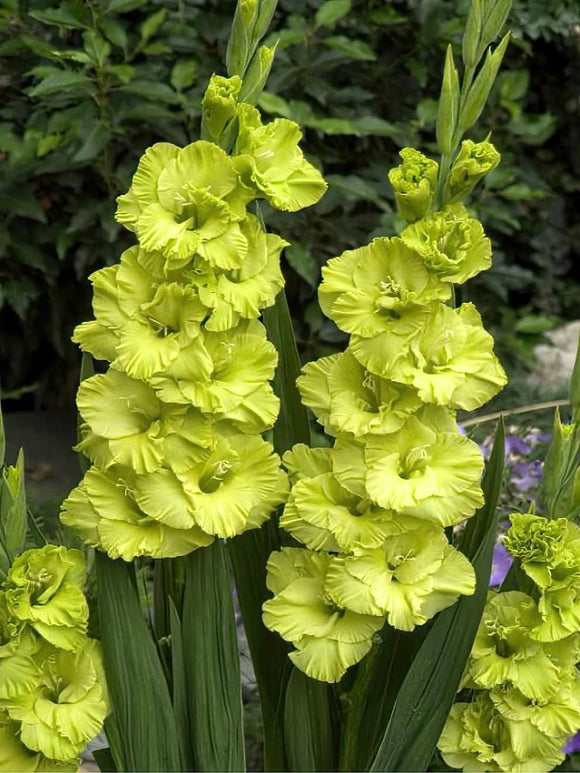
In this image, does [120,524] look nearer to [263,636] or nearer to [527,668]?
[263,636]

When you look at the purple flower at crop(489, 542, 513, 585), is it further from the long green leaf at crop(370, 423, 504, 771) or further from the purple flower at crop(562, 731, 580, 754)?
the long green leaf at crop(370, 423, 504, 771)

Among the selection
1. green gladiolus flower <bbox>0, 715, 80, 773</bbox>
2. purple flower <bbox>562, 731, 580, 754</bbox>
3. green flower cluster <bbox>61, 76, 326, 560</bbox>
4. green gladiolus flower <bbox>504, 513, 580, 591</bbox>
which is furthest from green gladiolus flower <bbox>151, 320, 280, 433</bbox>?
purple flower <bbox>562, 731, 580, 754</bbox>

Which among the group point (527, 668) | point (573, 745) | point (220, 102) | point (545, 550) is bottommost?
point (573, 745)

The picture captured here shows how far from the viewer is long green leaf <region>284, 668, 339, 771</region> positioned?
962 millimetres

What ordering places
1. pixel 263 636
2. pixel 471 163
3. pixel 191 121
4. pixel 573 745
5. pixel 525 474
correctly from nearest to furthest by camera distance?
pixel 471 163, pixel 263 636, pixel 573 745, pixel 525 474, pixel 191 121

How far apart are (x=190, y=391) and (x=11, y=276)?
1.41 m

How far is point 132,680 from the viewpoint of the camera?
931 mm

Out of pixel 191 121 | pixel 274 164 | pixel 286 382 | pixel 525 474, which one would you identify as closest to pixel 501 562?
pixel 525 474

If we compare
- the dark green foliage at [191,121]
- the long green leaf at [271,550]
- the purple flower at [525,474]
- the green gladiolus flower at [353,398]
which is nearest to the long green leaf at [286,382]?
the long green leaf at [271,550]

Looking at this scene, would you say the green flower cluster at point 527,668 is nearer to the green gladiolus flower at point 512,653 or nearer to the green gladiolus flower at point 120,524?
the green gladiolus flower at point 512,653

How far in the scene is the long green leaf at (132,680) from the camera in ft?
3.01

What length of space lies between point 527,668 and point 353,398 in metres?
0.29

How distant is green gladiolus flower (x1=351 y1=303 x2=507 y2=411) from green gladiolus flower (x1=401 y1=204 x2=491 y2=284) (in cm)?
3

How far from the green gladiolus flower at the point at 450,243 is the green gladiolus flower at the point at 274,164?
9 cm
